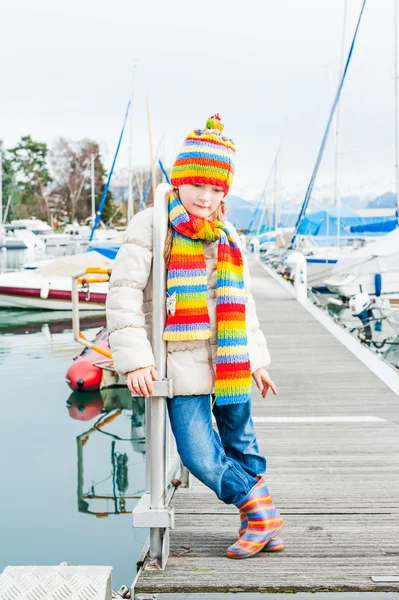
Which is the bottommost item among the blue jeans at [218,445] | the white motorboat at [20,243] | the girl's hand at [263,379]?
the blue jeans at [218,445]

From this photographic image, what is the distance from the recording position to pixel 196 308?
2662 millimetres

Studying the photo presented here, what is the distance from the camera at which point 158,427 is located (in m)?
2.68

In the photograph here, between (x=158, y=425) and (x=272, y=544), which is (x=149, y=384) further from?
(x=272, y=544)

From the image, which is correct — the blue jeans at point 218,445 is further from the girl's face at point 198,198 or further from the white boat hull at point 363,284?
the white boat hull at point 363,284

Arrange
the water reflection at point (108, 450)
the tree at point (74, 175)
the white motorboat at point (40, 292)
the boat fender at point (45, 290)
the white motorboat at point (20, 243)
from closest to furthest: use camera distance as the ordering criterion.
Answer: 1. the water reflection at point (108, 450)
2. the white motorboat at point (40, 292)
3. the boat fender at point (45, 290)
4. the white motorboat at point (20, 243)
5. the tree at point (74, 175)

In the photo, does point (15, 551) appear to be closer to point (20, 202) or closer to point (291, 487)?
point (291, 487)

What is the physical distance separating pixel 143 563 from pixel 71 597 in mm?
358

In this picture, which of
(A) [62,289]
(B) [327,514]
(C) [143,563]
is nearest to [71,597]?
(C) [143,563]

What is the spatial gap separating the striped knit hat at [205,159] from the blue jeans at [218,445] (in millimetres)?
824

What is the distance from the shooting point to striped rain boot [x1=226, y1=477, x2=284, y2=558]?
2.85 meters

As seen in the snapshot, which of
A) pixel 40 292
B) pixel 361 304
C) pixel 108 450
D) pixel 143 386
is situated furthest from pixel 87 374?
pixel 40 292

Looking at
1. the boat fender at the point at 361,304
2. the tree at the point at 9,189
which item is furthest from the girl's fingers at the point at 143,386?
the tree at the point at 9,189

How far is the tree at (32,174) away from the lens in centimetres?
8050

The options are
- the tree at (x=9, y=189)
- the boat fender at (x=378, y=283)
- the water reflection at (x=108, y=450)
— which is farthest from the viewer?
the tree at (x=9, y=189)
